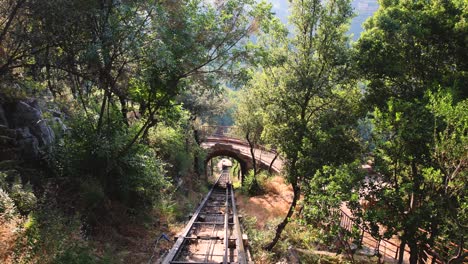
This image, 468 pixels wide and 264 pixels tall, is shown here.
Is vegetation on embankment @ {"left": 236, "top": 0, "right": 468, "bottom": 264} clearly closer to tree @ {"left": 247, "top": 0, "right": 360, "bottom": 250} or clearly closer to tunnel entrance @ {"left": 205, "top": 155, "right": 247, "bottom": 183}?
tree @ {"left": 247, "top": 0, "right": 360, "bottom": 250}

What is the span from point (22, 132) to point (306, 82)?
8084 mm

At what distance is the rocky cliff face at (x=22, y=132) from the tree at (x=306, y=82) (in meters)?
6.49

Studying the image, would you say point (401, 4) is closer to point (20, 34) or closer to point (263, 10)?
point (263, 10)

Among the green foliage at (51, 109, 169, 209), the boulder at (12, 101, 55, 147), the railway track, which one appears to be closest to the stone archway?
the railway track

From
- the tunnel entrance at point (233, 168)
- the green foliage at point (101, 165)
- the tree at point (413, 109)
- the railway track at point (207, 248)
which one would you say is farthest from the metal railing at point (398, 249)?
the tunnel entrance at point (233, 168)

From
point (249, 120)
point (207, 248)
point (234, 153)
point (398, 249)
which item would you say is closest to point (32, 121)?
point (207, 248)

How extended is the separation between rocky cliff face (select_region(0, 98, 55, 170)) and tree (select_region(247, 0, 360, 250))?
649cm

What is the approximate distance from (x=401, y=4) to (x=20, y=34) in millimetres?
10151

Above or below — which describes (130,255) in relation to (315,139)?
below

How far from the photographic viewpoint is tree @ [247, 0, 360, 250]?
10.5m

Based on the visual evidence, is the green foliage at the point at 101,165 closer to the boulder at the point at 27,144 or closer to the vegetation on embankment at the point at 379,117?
the boulder at the point at 27,144

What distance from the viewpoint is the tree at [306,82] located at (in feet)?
34.4

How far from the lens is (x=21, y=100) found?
29.0 ft

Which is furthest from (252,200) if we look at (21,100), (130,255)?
(21,100)
